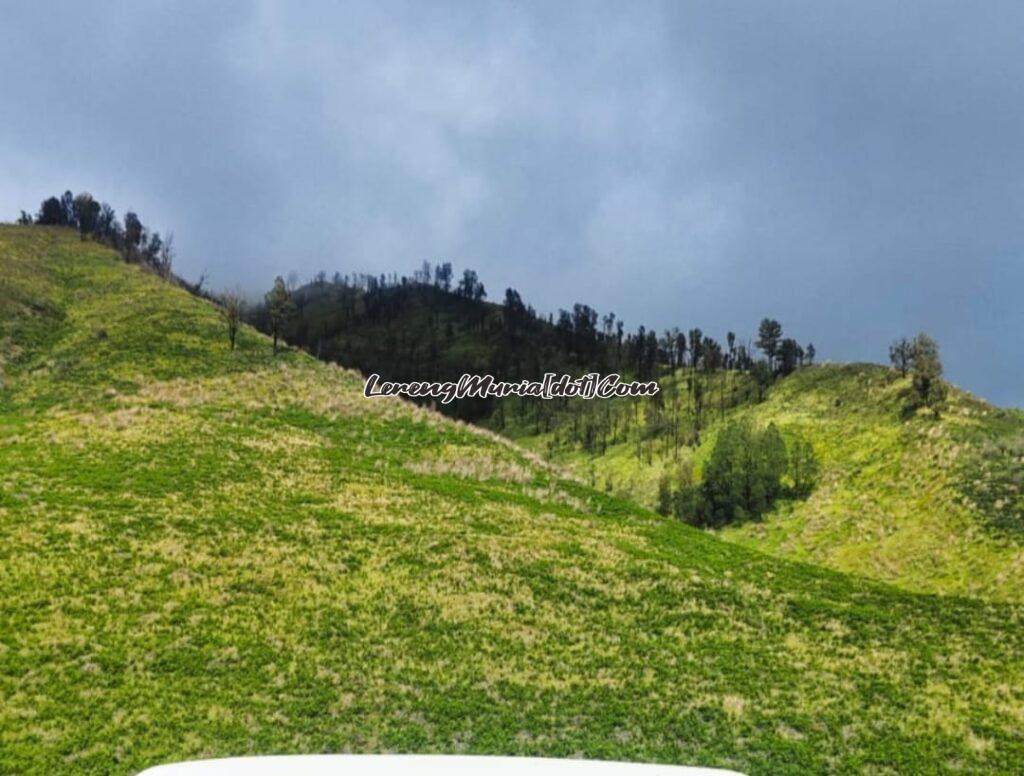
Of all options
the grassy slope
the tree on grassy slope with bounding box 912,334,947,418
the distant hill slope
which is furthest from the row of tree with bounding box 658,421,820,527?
the grassy slope

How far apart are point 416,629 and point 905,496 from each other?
60.7m

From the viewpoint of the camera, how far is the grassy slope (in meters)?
16.3

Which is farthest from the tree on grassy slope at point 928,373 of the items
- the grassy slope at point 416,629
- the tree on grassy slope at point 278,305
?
the tree on grassy slope at point 278,305

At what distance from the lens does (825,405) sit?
108 meters

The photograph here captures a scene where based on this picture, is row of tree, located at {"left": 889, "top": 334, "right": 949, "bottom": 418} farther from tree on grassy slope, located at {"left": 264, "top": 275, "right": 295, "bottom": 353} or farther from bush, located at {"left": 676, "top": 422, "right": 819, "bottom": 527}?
tree on grassy slope, located at {"left": 264, "top": 275, "right": 295, "bottom": 353}

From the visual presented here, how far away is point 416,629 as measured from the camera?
22172mm

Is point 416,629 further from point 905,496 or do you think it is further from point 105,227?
point 105,227

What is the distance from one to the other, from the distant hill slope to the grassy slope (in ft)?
85.1

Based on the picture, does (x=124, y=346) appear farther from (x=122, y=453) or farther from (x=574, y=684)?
(x=574, y=684)

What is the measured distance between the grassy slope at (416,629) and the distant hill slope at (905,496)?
85.1 feet

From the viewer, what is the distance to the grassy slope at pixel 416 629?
16281 millimetres

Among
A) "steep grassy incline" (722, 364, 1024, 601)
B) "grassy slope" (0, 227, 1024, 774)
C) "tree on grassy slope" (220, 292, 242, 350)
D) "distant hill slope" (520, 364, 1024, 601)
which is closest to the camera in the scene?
"grassy slope" (0, 227, 1024, 774)

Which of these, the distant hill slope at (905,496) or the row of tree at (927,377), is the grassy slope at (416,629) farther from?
the row of tree at (927,377)

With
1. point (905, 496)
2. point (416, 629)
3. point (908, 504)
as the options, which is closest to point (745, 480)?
point (905, 496)
